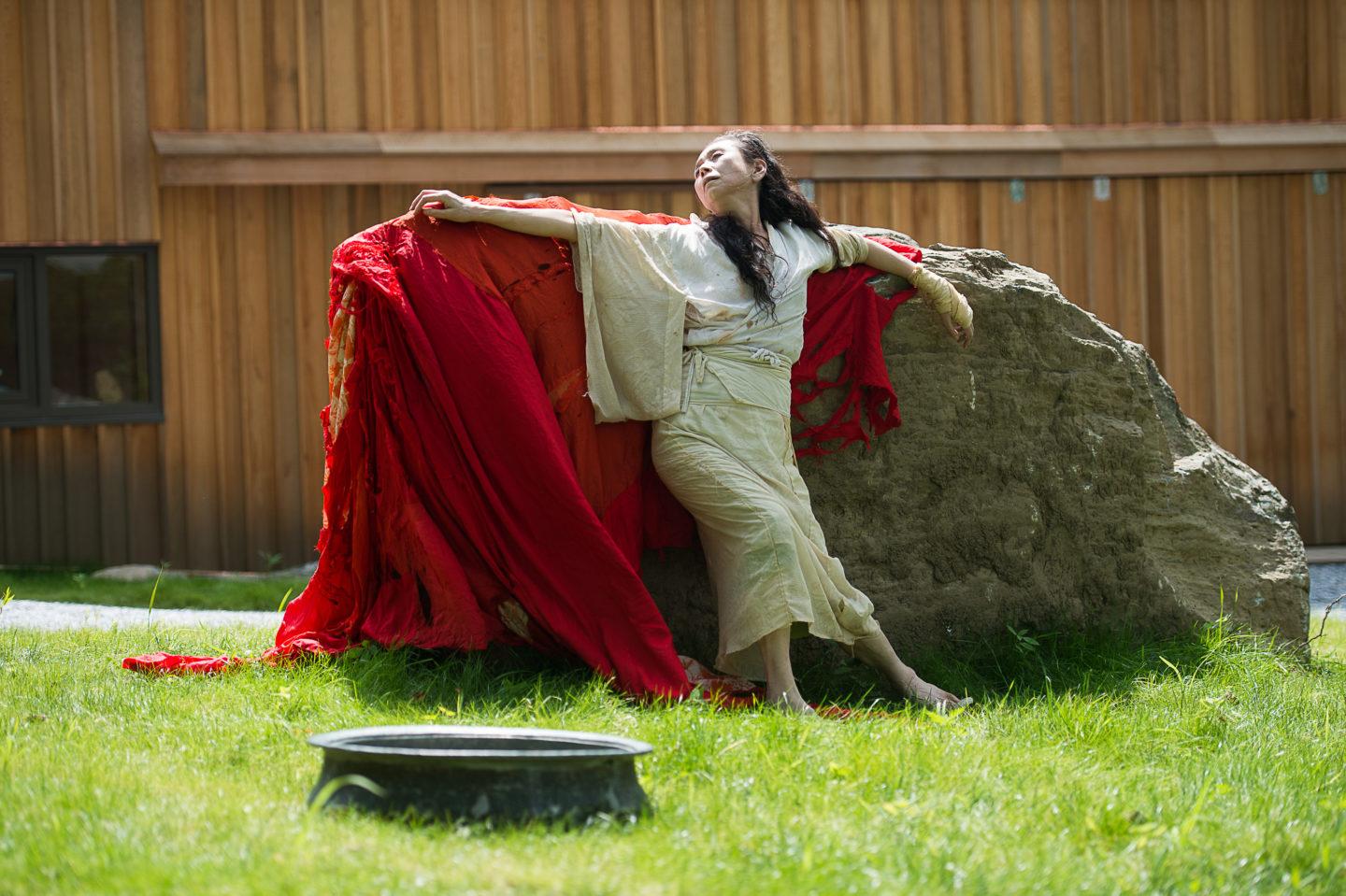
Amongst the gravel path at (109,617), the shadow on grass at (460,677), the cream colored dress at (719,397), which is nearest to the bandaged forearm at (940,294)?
the cream colored dress at (719,397)

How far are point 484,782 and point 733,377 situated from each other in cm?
220

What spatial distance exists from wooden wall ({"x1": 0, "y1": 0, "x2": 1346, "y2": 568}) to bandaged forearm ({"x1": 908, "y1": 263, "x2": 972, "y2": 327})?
4.65m

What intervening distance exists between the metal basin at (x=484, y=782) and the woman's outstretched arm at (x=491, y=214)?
7.25 ft

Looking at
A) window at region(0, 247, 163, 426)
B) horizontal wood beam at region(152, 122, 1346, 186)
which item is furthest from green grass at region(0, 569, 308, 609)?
horizontal wood beam at region(152, 122, 1346, 186)

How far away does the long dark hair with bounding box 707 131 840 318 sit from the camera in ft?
16.4

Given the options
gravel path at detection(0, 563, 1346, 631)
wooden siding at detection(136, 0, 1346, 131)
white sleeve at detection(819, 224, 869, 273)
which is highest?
wooden siding at detection(136, 0, 1346, 131)

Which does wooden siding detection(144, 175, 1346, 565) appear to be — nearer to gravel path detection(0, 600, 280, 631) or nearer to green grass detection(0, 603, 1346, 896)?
gravel path detection(0, 600, 280, 631)

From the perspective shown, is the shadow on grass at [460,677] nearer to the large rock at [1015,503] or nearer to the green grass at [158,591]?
the large rock at [1015,503]

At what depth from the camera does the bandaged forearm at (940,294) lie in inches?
210

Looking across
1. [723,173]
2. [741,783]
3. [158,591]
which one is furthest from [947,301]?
[158,591]

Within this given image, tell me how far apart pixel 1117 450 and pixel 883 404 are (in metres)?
0.91

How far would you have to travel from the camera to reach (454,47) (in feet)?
32.0

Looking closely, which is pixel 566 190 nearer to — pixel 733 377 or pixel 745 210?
pixel 745 210

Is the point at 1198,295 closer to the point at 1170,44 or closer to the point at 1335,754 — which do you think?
the point at 1170,44
